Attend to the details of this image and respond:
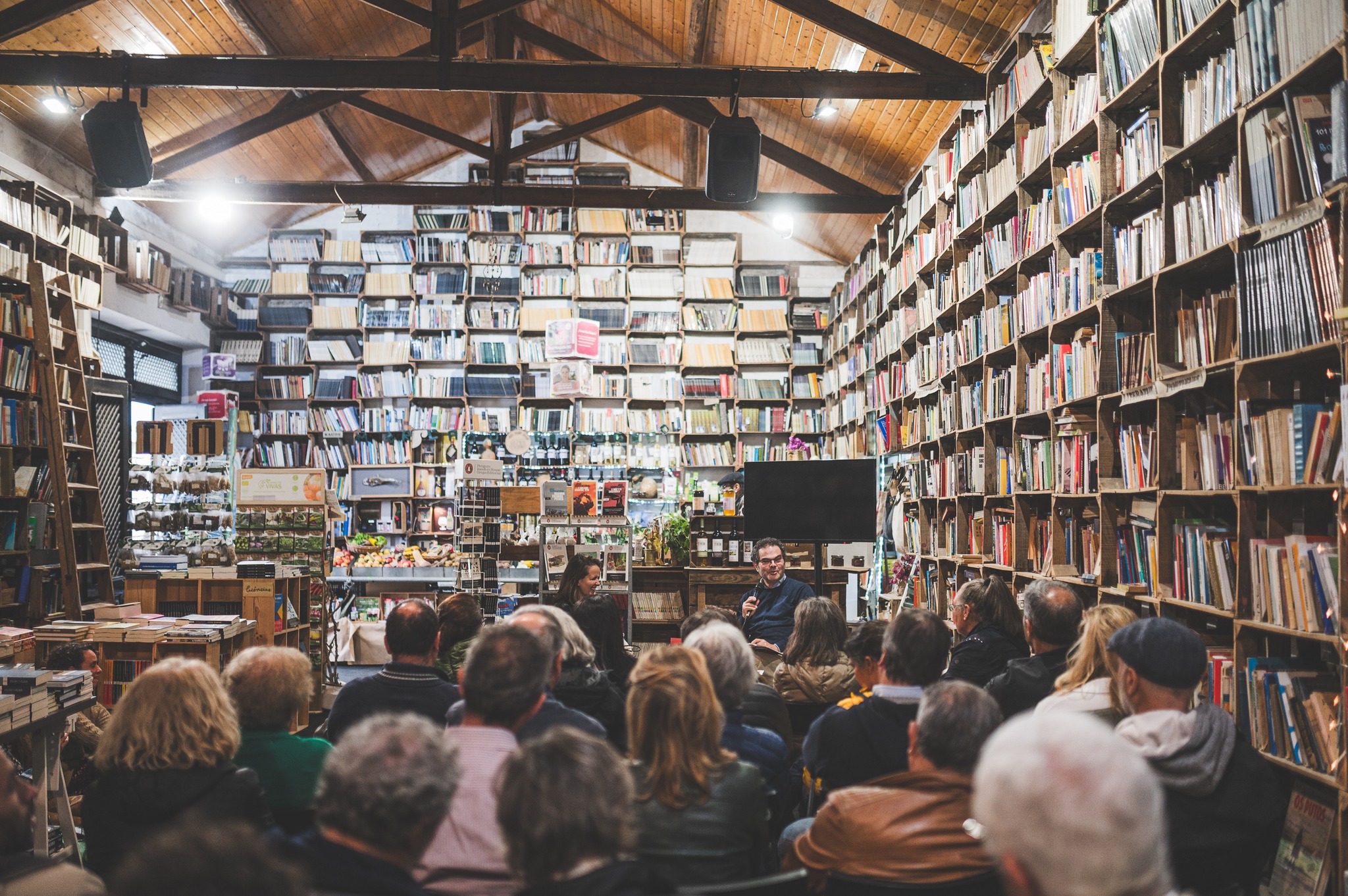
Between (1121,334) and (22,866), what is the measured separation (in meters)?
4.03

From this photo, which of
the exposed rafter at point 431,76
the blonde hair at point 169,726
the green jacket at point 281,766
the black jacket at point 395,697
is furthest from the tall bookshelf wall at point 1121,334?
the blonde hair at point 169,726

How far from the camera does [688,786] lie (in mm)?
1961

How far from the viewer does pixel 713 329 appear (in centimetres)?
1084

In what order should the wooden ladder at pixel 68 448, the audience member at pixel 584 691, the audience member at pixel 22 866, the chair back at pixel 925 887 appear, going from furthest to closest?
the wooden ladder at pixel 68 448 < the audience member at pixel 584 691 < the chair back at pixel 925 887 < the audience member at pixel 22 866

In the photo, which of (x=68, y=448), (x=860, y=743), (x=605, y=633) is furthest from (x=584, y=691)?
(x=68, y=448)

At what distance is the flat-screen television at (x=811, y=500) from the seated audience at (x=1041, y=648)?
2.74 meters

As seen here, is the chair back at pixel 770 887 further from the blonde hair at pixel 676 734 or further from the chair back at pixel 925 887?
the blonde hair at pixel 676 734

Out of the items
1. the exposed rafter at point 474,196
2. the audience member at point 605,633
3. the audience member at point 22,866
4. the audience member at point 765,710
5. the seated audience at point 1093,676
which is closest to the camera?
the audience member at point 22,866

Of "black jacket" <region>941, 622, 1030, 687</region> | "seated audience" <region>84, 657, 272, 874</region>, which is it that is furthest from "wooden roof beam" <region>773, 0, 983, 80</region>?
"seated audience" <region>84, 657, 272, 874</region>

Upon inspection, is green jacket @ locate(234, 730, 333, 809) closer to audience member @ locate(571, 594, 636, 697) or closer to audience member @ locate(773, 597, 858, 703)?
audience member @ locate(571, 594, 636, 697)

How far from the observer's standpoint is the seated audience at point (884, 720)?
2479mm

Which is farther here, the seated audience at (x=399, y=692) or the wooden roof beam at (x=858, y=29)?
the wooden roof beam at (x=858, y=29)

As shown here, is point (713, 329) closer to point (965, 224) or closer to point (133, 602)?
point (965, 224)

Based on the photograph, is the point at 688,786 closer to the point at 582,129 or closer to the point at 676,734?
the point at 676,734
